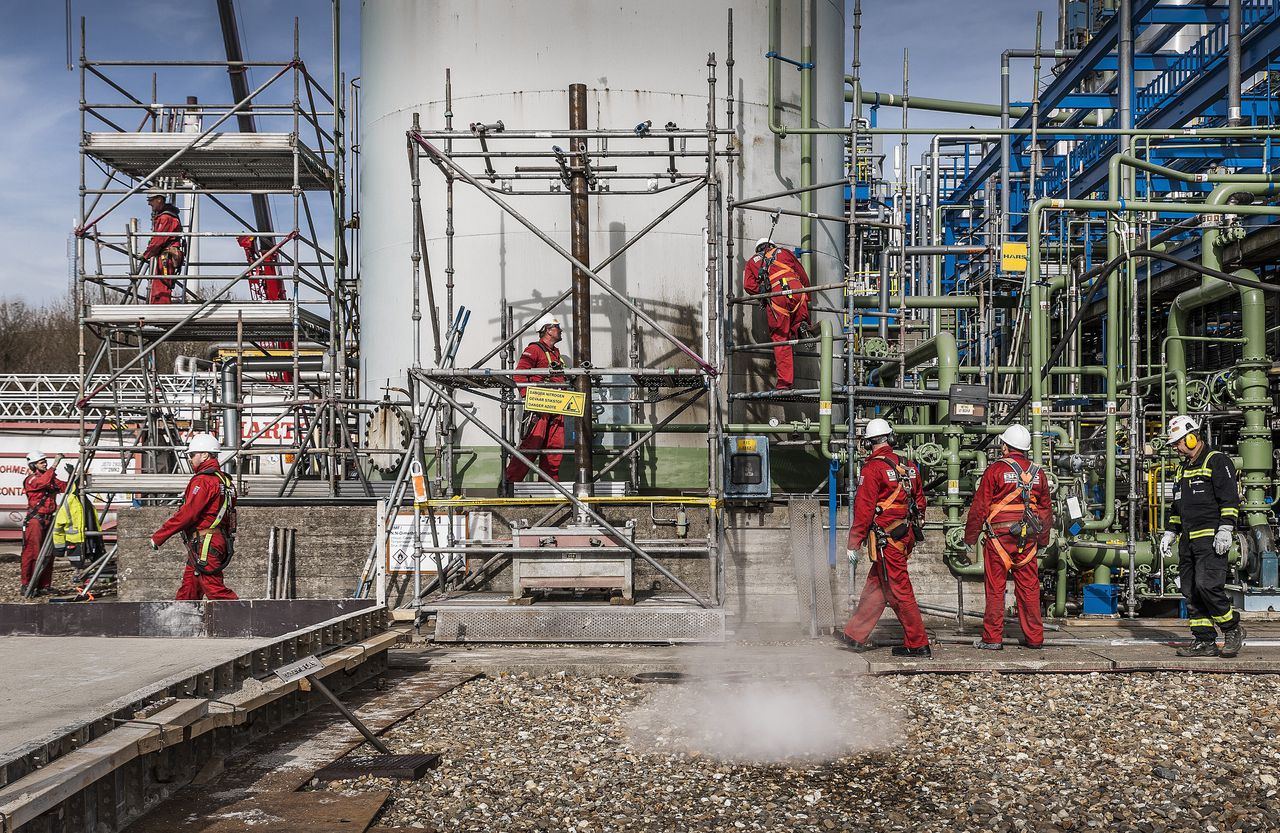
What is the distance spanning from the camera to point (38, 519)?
1631 cm

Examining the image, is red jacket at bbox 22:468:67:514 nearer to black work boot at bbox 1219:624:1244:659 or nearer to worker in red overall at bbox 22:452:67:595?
worker in red overall at bbox 22:452:67:595

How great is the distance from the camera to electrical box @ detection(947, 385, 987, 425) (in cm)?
1095

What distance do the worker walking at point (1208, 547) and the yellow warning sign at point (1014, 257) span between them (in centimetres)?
367

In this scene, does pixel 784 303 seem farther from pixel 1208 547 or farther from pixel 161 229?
pixel 161 229

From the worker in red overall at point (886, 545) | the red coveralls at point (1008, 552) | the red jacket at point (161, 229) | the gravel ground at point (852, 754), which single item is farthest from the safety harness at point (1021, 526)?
the red jacket at point (161, 229)

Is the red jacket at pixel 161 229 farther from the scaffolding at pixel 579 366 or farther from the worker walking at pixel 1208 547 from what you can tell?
the worker walking at pixel 1208 547

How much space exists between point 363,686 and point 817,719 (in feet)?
10.8

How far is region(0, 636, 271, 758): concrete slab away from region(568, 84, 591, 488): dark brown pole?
3.96 metres

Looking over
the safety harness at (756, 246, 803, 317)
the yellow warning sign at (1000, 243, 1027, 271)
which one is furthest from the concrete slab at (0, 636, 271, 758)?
the yellow warning sign at (1000, 243, 1027, 271)

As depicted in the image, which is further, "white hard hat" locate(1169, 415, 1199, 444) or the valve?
the valve

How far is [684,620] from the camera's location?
994cm

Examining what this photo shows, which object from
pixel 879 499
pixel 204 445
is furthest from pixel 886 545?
pixel 204 445

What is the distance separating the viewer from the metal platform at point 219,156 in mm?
15586

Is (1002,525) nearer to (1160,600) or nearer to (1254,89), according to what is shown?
(1160,600)
